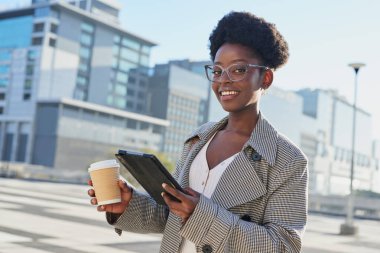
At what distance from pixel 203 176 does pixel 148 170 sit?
0.31 metres

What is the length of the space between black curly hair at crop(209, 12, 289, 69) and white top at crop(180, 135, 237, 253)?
41cm

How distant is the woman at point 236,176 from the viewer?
5.23 ft

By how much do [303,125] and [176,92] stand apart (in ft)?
172

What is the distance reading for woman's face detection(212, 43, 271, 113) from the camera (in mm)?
1871

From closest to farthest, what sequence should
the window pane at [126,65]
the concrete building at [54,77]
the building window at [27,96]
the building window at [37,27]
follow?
the concrete building at [54,77] < the building window at [27,96] < the building window at [37,27] < the window pane at [126,65]

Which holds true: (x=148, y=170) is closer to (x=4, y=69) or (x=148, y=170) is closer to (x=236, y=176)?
(x=236, y=176)

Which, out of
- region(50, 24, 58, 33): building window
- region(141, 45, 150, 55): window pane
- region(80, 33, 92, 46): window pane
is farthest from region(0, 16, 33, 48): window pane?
region(141, 45, 150, 55): window pane

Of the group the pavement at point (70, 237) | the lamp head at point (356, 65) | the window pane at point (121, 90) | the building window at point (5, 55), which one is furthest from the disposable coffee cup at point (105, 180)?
the window pane at point (121, 90)

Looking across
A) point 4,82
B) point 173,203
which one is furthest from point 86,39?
Result: point 173,203

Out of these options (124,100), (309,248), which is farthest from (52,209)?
(124,100)

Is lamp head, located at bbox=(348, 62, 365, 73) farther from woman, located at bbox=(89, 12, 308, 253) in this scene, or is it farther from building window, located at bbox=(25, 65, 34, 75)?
building window, located at bbox=(25, 65, 34, 75)

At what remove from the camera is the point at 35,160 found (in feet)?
239

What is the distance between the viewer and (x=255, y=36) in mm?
1875

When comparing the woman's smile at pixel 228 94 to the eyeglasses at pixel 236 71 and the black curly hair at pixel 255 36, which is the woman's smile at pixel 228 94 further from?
the black curly hair at pixel 255 36
